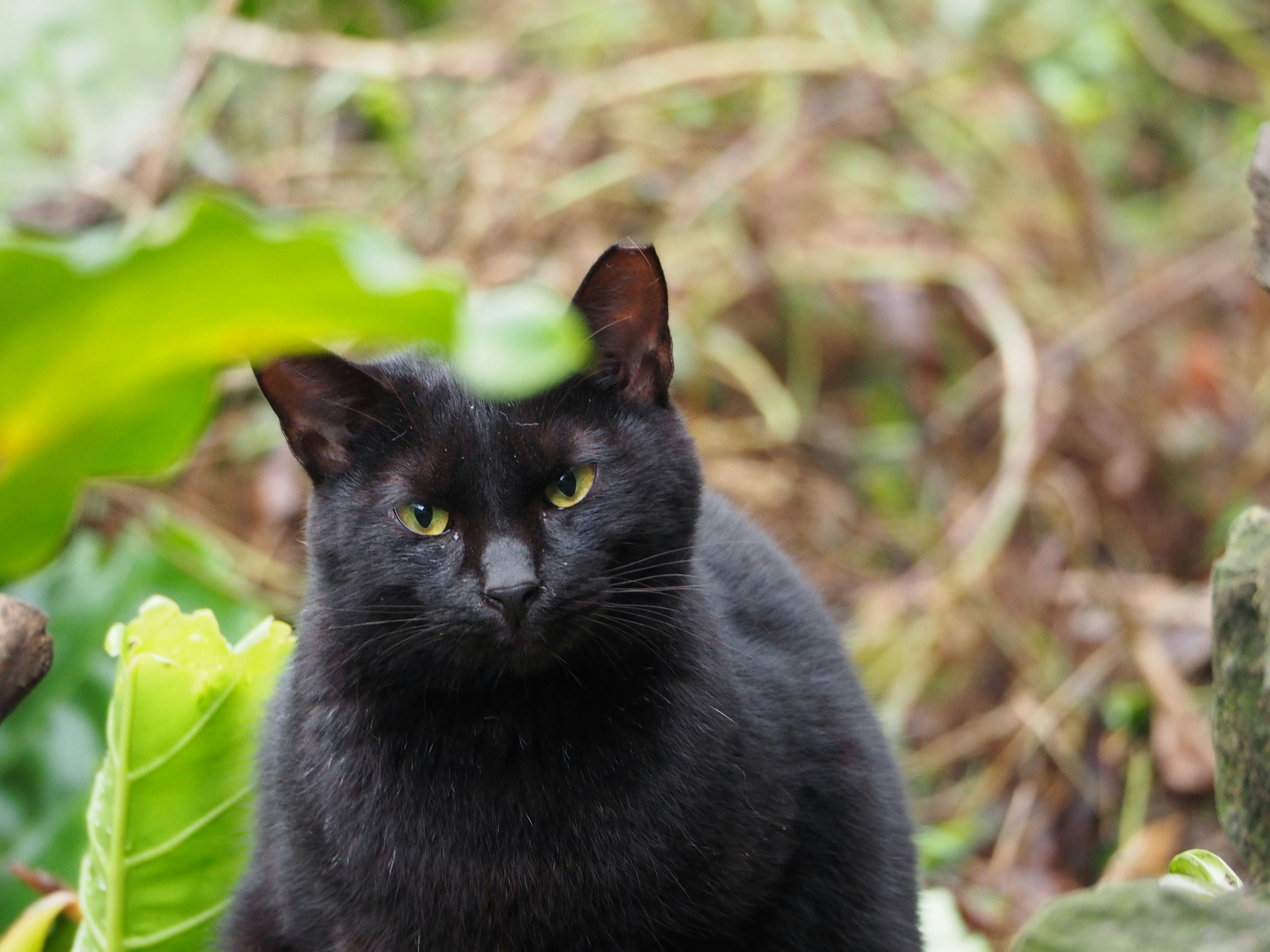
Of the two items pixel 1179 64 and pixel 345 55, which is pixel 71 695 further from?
pixel 1179 64

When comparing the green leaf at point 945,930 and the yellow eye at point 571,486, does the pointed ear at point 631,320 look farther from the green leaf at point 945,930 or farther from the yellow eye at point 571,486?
the green leaf at point 945,930

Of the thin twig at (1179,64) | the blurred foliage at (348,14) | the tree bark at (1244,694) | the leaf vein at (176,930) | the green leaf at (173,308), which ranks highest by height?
the blurred foliage at (348,14)

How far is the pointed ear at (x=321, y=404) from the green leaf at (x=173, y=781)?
14.5 inches

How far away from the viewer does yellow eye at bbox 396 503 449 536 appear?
140 cm

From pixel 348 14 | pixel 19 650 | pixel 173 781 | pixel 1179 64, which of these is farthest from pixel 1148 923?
pixel 1179 64

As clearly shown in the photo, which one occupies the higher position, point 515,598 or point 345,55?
point 345,55

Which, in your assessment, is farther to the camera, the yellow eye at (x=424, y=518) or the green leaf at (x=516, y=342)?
the yellow eye at (x=424, y=518)

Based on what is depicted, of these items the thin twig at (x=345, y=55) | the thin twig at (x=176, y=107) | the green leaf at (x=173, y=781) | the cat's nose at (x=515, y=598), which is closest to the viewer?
the cat's nose at (x=515, y=598)

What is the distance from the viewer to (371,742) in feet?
4.80

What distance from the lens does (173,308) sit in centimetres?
75

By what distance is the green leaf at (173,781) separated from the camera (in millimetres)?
1655

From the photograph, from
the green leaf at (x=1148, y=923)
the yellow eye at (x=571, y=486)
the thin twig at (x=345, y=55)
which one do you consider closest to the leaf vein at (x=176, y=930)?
the yellow eye at (x=571, y=486)

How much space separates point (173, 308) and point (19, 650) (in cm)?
78

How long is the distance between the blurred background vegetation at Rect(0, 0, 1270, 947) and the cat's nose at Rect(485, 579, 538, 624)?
4.51 ft
